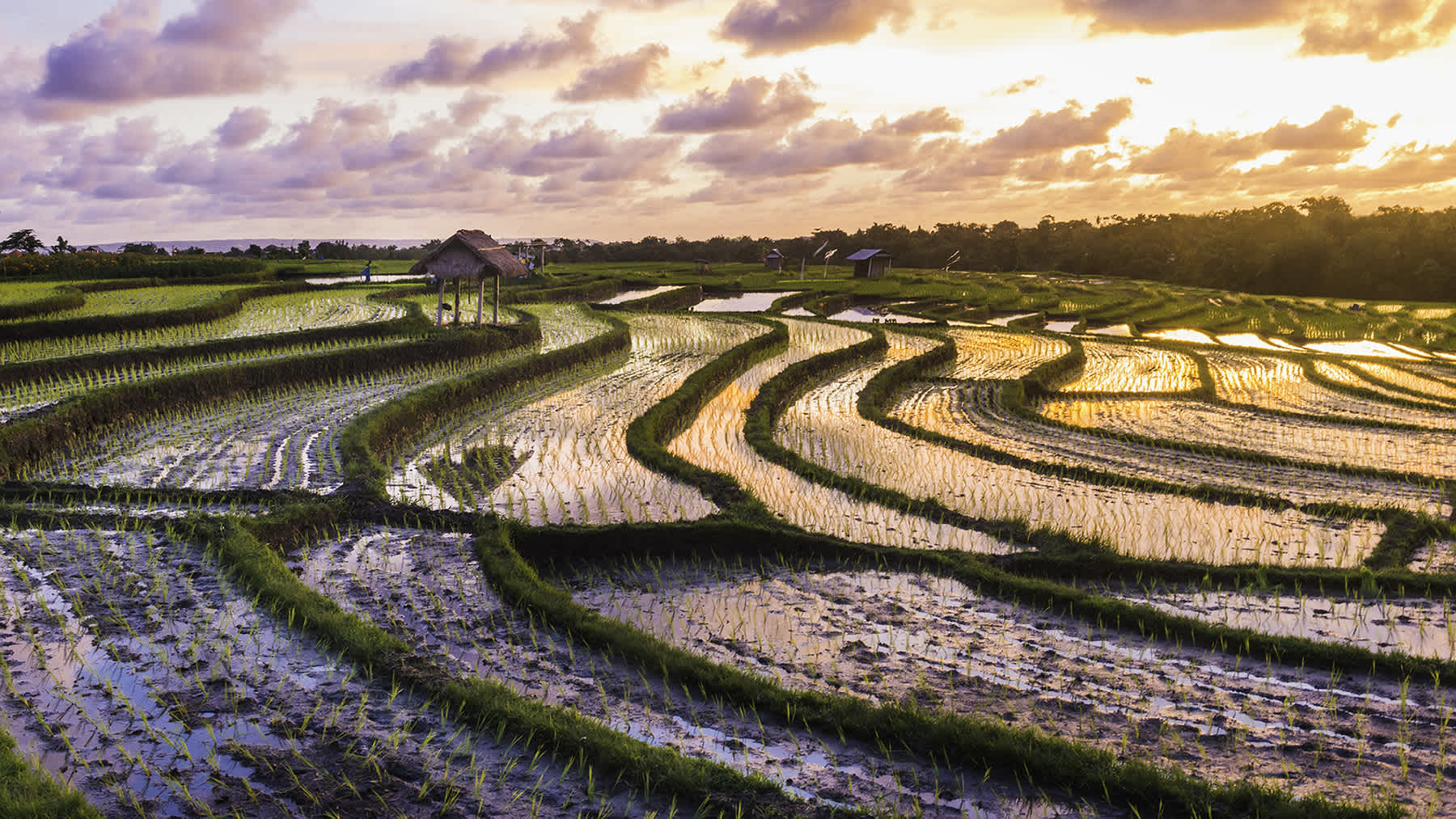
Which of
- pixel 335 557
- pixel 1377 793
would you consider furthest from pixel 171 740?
pixel 1377 793

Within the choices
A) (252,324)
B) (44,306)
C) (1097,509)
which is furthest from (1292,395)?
(44,306)

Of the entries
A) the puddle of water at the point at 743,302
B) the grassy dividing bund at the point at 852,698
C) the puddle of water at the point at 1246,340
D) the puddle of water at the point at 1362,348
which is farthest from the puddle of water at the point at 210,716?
the puddle of water at the point at 1246,340

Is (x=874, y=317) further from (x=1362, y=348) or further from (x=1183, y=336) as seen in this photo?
(x=1362, y=348)

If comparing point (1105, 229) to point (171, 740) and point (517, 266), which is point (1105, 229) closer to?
point (517, 266)

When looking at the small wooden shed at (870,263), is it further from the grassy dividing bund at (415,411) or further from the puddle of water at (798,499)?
the puddle of water at (798,499)

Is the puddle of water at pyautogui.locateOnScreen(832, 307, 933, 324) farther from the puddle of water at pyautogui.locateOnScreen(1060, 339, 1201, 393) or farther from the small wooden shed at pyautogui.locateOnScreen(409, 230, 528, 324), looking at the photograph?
the small wooden shed at pyautogui.locateOnScreen(409, 230, 528, 324)
